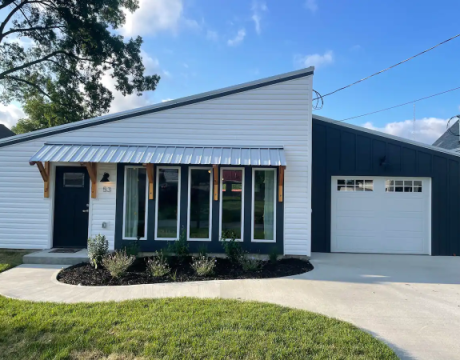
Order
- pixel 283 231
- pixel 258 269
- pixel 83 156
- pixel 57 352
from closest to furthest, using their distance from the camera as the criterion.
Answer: pixel 57 352 < pixel 258 269 < pixel 83 156 < pixel 283 231

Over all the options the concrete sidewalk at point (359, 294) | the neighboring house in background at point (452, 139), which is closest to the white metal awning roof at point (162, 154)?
the concrete sidewalk at point (359, 294)

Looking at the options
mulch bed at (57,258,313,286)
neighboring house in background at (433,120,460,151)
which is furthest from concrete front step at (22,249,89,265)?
neighboring house in background at (433,120,460,151)

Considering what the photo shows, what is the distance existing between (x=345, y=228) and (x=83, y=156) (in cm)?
718

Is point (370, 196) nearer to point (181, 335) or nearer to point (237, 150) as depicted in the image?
point (237, 150)

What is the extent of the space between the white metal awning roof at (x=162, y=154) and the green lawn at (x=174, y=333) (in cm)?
334

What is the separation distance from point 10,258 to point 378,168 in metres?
9.70

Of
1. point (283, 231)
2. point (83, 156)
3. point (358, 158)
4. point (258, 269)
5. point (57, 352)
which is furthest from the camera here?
point (358, 158)

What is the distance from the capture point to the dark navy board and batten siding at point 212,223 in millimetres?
7055

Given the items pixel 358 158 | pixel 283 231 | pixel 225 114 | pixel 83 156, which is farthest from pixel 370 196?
pixel 83 156

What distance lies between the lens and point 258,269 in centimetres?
596

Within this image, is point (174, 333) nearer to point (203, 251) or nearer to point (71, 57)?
point (203, 251)

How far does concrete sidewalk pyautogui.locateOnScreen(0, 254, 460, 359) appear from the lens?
3363mm

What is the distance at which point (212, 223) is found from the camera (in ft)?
23.3

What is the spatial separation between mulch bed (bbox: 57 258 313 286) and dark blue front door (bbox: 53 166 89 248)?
1510mm
